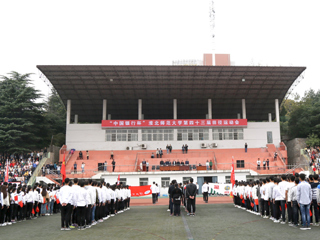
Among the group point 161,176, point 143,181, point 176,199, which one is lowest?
point 176,199

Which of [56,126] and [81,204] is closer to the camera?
[81,204]

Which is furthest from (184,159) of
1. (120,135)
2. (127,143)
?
(120,135)

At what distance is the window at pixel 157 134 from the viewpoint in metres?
45.9

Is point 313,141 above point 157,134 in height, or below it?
below

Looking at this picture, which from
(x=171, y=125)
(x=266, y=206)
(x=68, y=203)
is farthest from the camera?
(x=171, y=125)

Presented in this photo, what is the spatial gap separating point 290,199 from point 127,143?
3559cm

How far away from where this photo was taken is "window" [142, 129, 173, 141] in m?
45.9

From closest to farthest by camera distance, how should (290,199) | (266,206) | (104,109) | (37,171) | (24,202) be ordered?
(290,199), (266,206), (24,202), (37,171), (104,109)

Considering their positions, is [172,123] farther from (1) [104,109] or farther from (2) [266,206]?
(2) [266,206]

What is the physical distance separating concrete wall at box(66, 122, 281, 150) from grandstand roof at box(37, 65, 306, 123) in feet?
14.8

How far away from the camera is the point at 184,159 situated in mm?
40688

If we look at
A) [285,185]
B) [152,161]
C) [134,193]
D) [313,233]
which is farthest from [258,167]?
[313,233]

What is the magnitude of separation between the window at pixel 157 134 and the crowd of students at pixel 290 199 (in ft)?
98.6

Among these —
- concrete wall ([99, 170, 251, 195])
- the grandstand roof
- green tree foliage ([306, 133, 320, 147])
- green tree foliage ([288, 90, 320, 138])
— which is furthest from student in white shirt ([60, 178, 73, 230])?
green tree foliage ([288, 90, 320, 138])
